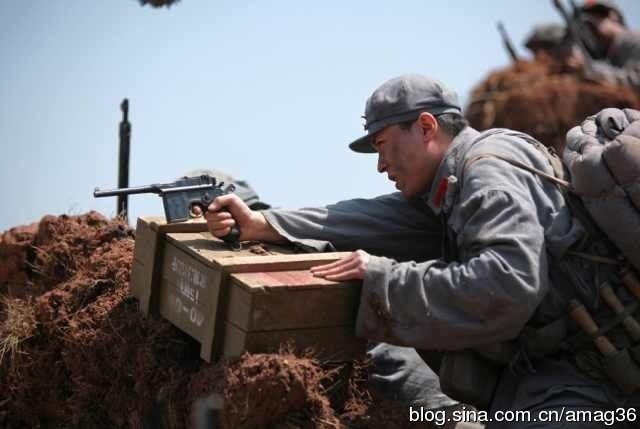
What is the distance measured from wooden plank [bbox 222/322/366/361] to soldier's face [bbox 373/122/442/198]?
829 millimetres

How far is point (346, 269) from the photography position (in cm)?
494

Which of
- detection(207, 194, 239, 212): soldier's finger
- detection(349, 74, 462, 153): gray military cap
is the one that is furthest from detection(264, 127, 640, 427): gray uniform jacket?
detection(207, 194, 239, 212): soldier's finger

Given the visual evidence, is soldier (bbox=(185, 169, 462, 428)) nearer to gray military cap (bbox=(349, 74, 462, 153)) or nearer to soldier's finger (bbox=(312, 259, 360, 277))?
soldier's finger (bbox=(312, 259, 360, 277))

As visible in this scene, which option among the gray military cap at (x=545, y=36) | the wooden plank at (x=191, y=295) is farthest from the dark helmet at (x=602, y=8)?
the wooden plank at (x=191, y=295)

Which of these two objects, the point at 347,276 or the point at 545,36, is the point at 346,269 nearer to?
the point at 347,276

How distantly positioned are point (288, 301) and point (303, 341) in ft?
0.69

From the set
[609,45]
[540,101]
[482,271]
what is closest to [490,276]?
[482,271]

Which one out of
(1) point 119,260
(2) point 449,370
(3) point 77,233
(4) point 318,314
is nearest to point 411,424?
(2) point 449,370

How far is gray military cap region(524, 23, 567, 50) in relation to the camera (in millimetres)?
16653

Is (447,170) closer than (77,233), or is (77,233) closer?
(447,170)

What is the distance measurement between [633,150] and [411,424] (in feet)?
5.14

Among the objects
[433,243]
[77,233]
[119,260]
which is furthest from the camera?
[77,233]

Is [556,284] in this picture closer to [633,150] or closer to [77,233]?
[633,150]

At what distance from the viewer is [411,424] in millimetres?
5074
